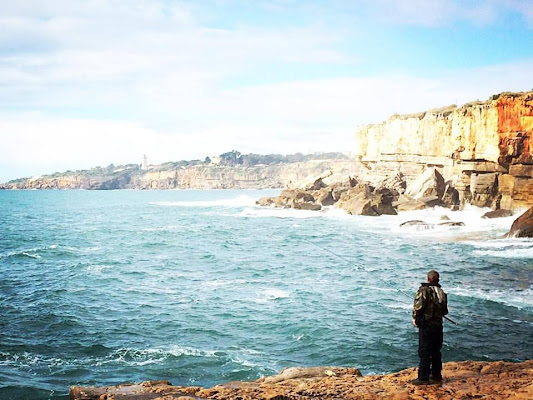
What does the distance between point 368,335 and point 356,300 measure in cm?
418

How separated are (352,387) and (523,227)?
1066 inches

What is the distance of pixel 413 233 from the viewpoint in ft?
124

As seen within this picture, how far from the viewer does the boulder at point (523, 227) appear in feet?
103

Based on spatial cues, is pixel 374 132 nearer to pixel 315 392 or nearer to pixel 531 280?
pixel 531 280

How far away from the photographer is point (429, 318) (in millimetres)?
8273

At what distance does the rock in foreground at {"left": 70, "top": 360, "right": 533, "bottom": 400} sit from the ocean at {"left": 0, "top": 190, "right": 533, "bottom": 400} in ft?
7.68

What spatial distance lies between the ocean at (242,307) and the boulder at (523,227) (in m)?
0.98

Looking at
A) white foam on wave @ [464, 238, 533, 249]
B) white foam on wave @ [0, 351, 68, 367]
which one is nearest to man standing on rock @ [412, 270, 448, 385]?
white foam on wave @ [0, 351, 68, 367]

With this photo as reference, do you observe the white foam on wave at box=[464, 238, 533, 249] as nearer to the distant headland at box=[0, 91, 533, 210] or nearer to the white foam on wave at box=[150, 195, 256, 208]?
the distant headland at box=[0, 91, 533, 210]

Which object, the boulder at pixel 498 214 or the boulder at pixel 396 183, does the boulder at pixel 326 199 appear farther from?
the boulder at pixel 498 214

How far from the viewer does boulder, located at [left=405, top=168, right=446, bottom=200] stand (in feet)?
177

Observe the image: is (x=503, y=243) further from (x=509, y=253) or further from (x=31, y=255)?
(x=31, y=255)

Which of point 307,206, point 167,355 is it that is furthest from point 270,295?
point 307,206

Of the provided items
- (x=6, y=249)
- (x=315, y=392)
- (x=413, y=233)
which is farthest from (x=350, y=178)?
(x=315, y=392)
